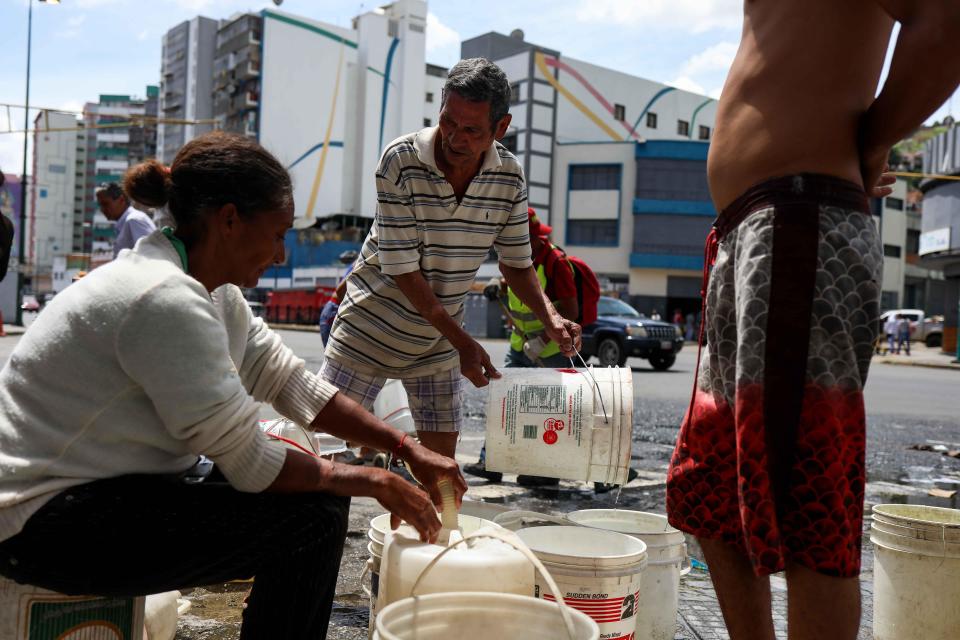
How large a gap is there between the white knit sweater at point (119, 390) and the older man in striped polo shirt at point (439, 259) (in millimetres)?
1288

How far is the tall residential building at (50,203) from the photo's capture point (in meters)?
103

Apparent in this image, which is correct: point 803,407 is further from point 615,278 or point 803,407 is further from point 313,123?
point 313,123

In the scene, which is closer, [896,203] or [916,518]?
[916,518]

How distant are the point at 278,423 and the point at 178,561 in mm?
2302

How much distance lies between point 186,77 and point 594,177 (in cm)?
4257

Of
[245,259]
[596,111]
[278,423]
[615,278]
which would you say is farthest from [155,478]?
[596,111]

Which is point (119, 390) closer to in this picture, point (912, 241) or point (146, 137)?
point (912, 241)

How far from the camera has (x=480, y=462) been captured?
543 centimetres

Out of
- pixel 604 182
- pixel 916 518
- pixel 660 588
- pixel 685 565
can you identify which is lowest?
pixel 685 565

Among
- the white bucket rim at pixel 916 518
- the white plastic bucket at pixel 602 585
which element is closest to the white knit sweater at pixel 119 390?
the white plastic bucket at pixel 602 585

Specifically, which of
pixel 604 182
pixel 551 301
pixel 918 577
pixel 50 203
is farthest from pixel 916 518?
pixel 50 203

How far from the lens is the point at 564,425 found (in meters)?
2.97

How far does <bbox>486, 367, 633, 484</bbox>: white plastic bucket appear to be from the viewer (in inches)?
116

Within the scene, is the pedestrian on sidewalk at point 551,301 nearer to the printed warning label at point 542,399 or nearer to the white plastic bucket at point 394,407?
the white plastic bucket at point 394,407
